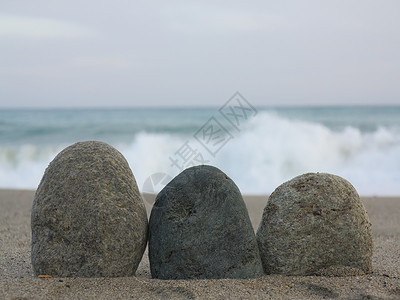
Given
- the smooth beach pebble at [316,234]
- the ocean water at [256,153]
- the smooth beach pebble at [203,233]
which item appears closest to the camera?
the smooth beach pebble at [203,233]

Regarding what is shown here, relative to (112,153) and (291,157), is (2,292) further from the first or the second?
(291,157)

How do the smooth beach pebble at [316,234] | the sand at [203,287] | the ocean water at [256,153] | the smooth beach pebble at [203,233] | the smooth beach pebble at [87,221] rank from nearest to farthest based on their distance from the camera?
the sand at [203,287] < the smooth beach pebble at [87,221] < the smooth beach pebble at [203,233] < the smooth beach pebble at [316,234] < the ocean water at [256,153]

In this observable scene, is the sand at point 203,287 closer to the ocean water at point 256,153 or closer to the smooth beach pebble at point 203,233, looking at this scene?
the smooth beach pebble at point 203,233

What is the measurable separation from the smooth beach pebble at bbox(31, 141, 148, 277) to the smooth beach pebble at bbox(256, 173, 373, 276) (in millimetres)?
1231

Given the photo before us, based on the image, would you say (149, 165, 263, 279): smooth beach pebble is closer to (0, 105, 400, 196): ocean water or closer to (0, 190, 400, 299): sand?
(0, 190, 400, 299): sand

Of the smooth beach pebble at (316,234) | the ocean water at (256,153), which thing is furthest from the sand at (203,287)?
the ocean water at (256,153)

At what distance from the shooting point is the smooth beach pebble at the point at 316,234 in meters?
4.20

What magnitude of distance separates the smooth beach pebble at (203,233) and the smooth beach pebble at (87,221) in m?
0.23

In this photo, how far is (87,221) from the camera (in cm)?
394

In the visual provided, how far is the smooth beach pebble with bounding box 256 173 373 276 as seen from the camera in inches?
165

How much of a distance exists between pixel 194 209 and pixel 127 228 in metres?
0.62

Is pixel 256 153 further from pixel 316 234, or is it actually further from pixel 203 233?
pixel 203 233

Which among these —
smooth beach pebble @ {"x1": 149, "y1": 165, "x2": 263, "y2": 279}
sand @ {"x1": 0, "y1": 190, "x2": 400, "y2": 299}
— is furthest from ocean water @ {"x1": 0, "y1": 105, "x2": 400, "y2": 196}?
sand @ {"x1": 0, "y1": 190, "x2": 400, "y2": 299}

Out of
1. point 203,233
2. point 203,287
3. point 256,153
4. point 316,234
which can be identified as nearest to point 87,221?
point 203,233
